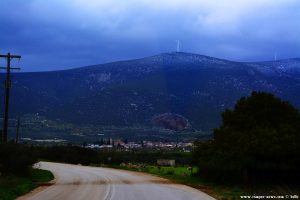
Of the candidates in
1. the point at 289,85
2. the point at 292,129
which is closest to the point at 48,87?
the point at 289,85

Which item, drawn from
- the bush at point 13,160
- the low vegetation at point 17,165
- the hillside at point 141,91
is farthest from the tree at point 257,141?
the hillside at point 141,91

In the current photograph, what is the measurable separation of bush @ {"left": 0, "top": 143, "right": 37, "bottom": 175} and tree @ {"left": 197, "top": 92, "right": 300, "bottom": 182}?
12.3 metres

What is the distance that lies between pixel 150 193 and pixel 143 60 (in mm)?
147641

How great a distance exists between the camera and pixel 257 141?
114ft

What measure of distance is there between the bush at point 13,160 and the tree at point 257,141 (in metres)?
12.3

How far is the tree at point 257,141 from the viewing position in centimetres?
3441

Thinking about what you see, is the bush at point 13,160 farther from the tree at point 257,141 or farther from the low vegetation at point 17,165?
the tree at point 257,141

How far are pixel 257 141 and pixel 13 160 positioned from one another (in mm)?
16092

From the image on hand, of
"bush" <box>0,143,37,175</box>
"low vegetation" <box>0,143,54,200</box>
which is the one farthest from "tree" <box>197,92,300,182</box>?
"bush" <box>0,143,37,175</box>

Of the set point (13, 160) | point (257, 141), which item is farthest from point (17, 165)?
point (257, 141)

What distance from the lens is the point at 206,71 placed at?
15188 centimetres

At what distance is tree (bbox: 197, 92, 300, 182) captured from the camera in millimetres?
34406

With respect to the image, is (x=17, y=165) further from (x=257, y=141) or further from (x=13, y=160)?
(x=257, y=141)

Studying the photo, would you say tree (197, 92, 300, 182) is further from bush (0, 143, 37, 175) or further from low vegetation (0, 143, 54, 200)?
bush (0, 143, 37, 175)
